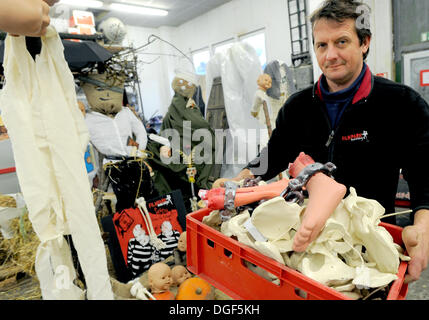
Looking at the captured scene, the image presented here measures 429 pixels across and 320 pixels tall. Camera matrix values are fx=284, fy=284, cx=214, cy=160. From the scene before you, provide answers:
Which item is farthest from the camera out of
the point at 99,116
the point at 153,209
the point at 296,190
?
the point at 99,116

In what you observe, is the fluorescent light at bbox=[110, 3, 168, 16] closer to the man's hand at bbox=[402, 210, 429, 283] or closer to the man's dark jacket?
the man's dark jacket

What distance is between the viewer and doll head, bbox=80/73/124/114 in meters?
2.06

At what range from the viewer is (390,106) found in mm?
969

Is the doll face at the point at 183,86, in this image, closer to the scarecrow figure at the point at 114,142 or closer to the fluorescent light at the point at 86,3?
the scarecrow figure at the point at 114,142

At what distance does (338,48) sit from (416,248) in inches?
25.0

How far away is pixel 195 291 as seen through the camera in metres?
1.35

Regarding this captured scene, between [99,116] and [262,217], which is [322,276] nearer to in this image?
[262,217]

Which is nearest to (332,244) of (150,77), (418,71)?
(418,71)

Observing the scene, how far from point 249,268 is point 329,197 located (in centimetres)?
24

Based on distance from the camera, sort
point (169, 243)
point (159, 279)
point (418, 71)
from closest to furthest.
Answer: point (159, 279)
point (169, 243)
point (418, 71)

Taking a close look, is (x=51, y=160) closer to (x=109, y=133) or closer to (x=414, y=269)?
(x=414, y=269)
